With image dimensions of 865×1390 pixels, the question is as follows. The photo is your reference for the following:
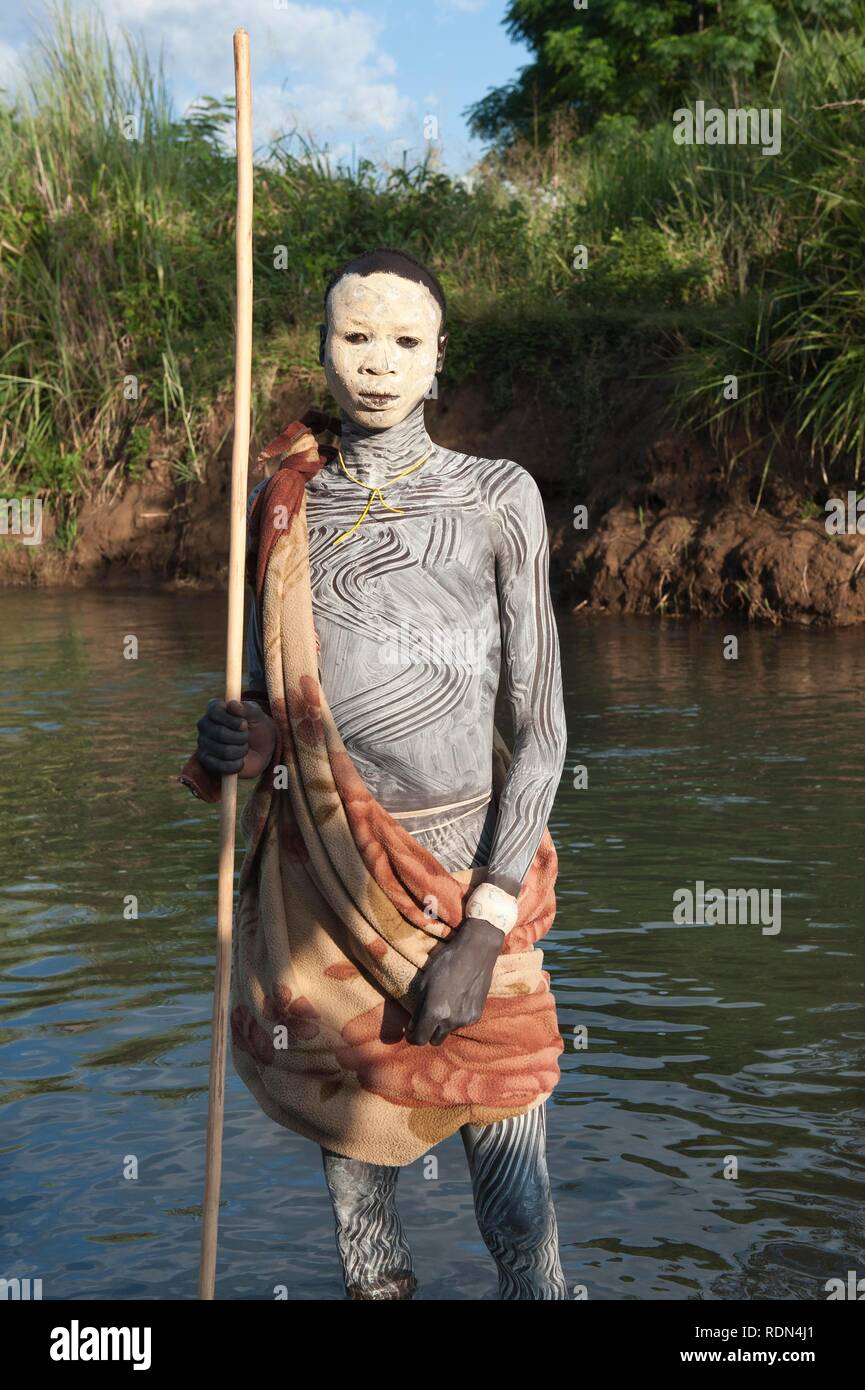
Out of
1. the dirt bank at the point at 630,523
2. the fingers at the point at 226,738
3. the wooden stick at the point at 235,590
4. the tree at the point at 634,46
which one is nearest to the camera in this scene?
the wooden stick at the point at 235,590

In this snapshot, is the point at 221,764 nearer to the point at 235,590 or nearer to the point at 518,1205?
the point at 235,590

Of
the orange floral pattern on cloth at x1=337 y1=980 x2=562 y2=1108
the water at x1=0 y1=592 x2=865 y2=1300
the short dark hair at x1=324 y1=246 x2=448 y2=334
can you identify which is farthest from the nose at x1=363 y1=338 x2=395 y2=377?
the water at x1=0 y1=592 x2=865 y2=1300

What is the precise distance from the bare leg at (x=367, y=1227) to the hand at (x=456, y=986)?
14.8 inches

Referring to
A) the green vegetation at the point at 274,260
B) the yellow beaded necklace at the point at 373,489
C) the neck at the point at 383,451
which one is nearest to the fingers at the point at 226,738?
the yellow beaded necklace at the point at 373,489

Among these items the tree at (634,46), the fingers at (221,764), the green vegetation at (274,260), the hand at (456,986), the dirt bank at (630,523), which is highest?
the tree at (634,46)

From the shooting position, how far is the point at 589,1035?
521 cm

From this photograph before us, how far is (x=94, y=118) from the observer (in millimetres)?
18516

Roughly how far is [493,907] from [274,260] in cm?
1495

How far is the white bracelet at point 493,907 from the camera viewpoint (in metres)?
2.96

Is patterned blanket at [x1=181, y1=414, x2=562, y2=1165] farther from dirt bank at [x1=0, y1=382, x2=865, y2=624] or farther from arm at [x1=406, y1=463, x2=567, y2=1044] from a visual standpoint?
dirt bank at [x1=0, y1=382, x2=865, y2=624]

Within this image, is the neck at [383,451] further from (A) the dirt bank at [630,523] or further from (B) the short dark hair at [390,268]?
(A) the dirt bank at [630,523]

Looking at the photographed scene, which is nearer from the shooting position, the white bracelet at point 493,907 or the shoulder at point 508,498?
the white bracelet at point 493,907

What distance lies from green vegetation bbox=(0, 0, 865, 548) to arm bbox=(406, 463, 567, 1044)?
1180 cm
